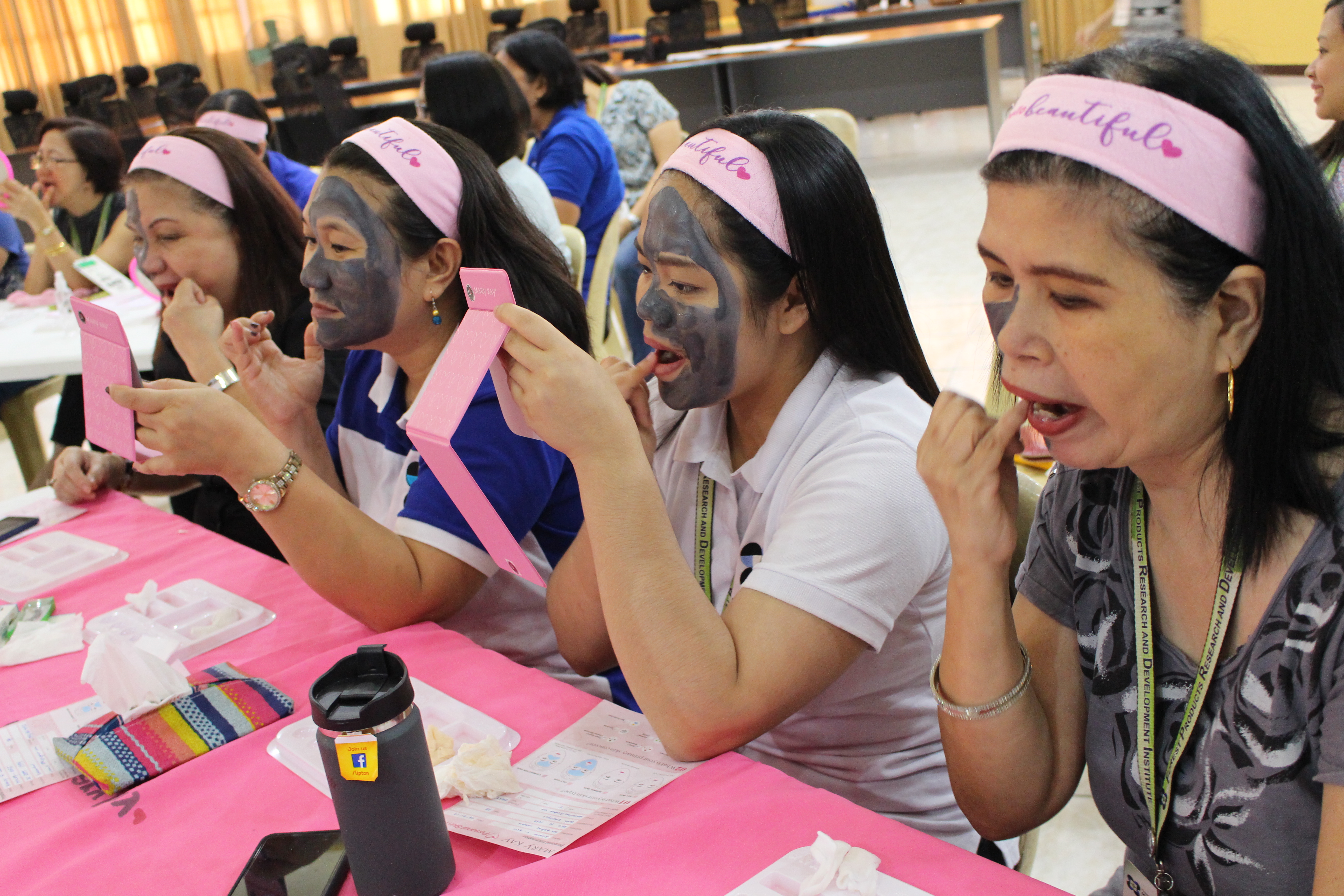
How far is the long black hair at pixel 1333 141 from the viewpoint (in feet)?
8.09

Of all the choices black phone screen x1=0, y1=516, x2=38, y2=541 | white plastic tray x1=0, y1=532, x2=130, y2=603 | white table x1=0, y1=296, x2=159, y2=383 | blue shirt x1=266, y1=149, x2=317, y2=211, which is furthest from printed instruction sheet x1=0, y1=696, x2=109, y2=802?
blue shirt x1=266, y1=149, x2=317, y2=211

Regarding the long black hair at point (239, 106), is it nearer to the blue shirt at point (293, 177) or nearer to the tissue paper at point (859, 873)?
the blue shirt at point (293, 177)

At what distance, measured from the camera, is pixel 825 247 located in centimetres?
128

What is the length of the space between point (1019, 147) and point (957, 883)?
0.60 metres

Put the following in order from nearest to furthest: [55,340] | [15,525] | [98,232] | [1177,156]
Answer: [1177,156] < [15,525] < [55,340] < [98,232]

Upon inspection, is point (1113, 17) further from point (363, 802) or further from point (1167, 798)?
point (363, 802)

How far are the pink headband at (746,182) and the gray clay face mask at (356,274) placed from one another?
1.79 feet

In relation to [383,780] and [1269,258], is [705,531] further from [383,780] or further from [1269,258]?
[1269,258]

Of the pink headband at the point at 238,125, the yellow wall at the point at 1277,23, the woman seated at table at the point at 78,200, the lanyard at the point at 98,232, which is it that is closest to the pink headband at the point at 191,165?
the woman seated at table at the point at 78,200

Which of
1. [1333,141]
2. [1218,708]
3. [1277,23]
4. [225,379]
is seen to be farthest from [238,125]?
[1277,23]

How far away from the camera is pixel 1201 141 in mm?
823

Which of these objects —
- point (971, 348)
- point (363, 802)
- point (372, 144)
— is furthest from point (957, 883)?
point (971, 348)

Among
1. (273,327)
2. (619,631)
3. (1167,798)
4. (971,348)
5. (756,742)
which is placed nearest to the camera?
(1167,798)

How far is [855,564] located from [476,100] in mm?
2721
